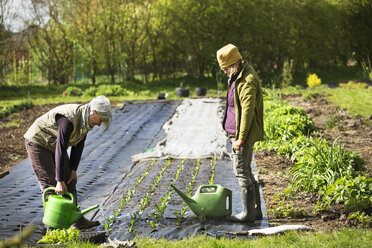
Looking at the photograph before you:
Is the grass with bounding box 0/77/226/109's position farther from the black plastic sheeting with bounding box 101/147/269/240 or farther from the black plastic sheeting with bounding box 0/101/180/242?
the black plastic sheeting with bounding box 101/147/269/240

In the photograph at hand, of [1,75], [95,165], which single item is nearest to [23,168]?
[95,165]

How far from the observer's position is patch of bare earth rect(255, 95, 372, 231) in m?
3.74

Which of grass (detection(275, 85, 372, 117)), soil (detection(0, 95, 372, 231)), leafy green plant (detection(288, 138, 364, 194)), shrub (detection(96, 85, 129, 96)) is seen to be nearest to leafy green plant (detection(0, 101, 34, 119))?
soil (detection(0, 95, 372, 231))

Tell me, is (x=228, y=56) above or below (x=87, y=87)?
above

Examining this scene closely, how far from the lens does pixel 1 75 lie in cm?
1817

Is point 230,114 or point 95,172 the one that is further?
point 95,172

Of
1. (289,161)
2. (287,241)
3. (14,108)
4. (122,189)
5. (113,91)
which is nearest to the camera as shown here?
(287,241)

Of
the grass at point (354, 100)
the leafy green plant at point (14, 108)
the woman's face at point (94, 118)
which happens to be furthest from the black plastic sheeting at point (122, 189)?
the grass at point (354, 100)

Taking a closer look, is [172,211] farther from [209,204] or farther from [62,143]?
[62,143]

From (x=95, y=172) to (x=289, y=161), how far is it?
256cm

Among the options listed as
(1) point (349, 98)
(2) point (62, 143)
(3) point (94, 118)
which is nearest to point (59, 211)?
(2) point (62, 143)

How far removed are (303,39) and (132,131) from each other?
13760 millimetres

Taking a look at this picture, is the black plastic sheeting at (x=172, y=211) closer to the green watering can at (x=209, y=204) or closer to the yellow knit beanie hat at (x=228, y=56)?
the green watering can at (x=209, y=204)

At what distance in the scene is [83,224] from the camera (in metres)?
3.80
